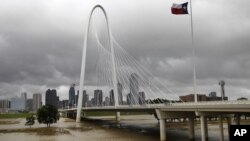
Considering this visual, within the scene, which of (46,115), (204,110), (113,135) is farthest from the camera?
(46,115)

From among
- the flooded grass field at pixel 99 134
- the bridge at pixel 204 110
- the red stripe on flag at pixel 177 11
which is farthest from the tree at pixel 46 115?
the red stripe on flag at pixel 177 11

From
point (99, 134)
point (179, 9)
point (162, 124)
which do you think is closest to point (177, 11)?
point (179, 9)

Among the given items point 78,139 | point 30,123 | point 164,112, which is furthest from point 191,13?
point 30,123

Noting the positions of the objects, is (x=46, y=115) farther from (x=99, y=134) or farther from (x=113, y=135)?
(x=113, y=135)

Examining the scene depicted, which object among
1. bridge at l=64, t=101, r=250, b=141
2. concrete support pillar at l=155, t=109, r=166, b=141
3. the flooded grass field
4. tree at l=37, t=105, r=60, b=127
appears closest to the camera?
bridge at l=64, t=101, r=250, b=141

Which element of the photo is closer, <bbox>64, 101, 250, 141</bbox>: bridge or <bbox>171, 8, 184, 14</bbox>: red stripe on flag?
<bbox>64, 101, 250, 141</bbox>: bridge

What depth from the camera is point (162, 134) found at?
49.9 meters

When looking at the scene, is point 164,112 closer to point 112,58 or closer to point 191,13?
point 191,13

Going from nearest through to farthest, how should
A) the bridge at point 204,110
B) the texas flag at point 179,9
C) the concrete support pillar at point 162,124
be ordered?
the bridge at point 204,110, the texas flag at point 179,9, the concrete support pillar at point 162,124

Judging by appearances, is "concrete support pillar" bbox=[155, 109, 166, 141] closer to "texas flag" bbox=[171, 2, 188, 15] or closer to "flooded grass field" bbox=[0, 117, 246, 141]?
"flooded grass field" bbox=[0, 117, 246, 141]

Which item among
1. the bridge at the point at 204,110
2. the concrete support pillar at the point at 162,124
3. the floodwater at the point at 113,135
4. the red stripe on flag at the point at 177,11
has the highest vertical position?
the red stripe on flag at the point at 177,11

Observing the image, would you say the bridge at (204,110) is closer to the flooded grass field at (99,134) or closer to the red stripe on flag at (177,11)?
the flooded grass field at (99,134)

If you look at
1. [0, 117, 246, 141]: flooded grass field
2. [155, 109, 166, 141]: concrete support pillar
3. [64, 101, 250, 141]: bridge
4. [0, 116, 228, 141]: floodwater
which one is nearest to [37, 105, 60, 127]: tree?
[0, 117, 246, 141]: flooded grass field

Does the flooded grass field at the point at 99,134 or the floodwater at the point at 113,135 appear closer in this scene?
the floodwater at the point at 113,135
